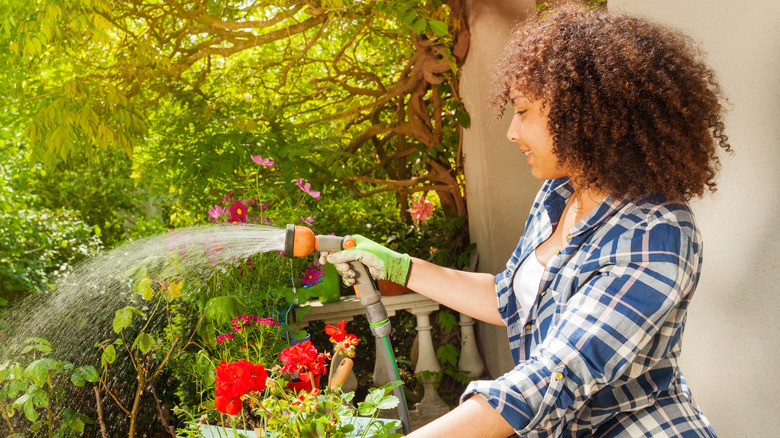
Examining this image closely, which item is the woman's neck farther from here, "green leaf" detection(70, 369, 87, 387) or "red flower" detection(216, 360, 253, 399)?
"green leaf" detection(70, 369, 87, 387)

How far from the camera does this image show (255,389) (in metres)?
1.29

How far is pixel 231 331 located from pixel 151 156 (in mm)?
1722

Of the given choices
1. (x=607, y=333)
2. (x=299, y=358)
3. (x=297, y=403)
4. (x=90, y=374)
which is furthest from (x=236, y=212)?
(x=607, y=333)

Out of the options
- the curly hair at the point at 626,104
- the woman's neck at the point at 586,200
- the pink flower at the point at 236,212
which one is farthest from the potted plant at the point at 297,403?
the pink flower at the point at 236,212

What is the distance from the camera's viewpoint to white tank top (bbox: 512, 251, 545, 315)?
1.41 meters

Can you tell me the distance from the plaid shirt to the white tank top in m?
0.08

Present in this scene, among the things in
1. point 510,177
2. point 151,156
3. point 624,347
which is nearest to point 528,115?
point 624,347

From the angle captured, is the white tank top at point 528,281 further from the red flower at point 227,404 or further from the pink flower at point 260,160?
the pink flower at point 260,160

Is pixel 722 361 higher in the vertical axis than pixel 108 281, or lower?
lower

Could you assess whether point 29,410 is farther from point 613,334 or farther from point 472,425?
point 613,334

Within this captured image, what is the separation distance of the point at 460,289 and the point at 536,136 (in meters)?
0.52

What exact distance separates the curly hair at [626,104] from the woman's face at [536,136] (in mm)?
28

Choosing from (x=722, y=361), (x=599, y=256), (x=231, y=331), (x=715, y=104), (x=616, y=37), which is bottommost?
(x=722, y=361)

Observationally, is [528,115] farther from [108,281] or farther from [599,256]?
[108,281]
